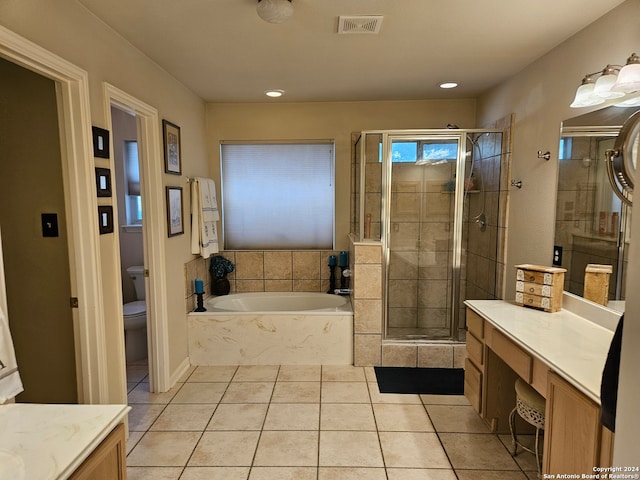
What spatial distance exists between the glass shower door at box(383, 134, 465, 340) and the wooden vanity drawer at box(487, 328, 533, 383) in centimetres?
135

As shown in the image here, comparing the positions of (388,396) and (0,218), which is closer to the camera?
(0,218)

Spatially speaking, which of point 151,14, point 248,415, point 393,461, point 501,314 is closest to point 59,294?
point 248,415

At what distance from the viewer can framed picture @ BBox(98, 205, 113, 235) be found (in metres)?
2.06

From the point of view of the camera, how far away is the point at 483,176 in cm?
339

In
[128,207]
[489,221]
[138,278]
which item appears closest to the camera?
[489,221]

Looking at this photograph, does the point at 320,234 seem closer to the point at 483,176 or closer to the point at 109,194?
the point at 483,176

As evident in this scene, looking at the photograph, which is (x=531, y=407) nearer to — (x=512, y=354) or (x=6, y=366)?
(x=512, y=354)

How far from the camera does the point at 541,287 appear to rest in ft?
7.46

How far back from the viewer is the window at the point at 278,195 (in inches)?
160

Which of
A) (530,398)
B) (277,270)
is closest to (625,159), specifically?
(530,398)

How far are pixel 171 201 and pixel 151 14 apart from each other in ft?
4.36

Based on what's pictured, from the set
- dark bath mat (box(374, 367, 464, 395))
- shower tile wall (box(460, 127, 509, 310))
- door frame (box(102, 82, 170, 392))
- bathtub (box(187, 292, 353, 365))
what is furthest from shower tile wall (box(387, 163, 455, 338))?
door frame (box(102, 82, 170, 392))

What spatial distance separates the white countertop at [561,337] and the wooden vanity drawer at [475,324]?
0.17 feet

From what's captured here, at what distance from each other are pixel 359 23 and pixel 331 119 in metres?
1.83
